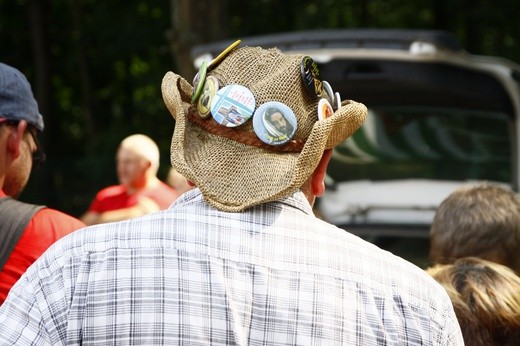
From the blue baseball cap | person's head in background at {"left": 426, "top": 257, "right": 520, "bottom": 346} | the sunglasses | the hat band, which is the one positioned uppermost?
the hat band

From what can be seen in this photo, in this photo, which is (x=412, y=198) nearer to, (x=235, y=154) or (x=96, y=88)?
(x=235, y=154)

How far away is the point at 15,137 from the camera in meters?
2.79

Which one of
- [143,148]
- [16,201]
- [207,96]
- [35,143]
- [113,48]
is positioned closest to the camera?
[207,96]

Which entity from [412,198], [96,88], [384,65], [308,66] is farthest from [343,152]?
[96,88]

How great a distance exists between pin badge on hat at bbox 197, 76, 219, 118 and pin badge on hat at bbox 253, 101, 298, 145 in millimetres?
97

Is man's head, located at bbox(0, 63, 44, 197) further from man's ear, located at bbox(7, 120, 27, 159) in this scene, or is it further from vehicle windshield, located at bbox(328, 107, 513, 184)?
vehicle windshield, located at bbox(328, 107, 513, 184)

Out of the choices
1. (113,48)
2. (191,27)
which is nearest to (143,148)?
(191,27)

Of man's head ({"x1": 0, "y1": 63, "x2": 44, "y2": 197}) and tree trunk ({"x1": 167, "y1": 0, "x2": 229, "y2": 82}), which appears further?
tree trunk ({"x1": 167, "y1": 0, "x2": 229, "y2": 82})

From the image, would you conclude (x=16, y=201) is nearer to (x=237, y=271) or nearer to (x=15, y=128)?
(x=15, y=128)

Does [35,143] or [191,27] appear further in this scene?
[191,27]

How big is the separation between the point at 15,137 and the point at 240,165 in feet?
3.49

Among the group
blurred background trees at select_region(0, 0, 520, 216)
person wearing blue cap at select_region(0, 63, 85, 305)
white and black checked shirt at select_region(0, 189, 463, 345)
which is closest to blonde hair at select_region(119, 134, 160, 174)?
person wearing blue cap at select_region(0, 63, 85, 305)

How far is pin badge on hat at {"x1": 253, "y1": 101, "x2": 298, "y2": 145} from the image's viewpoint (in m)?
1.92

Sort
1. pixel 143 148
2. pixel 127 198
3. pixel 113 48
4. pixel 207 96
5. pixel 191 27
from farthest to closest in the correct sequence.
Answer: pixel 113 48 < pixel 191 27 < pixel 127 198 < pixel 143 148 < pixel 207 96
